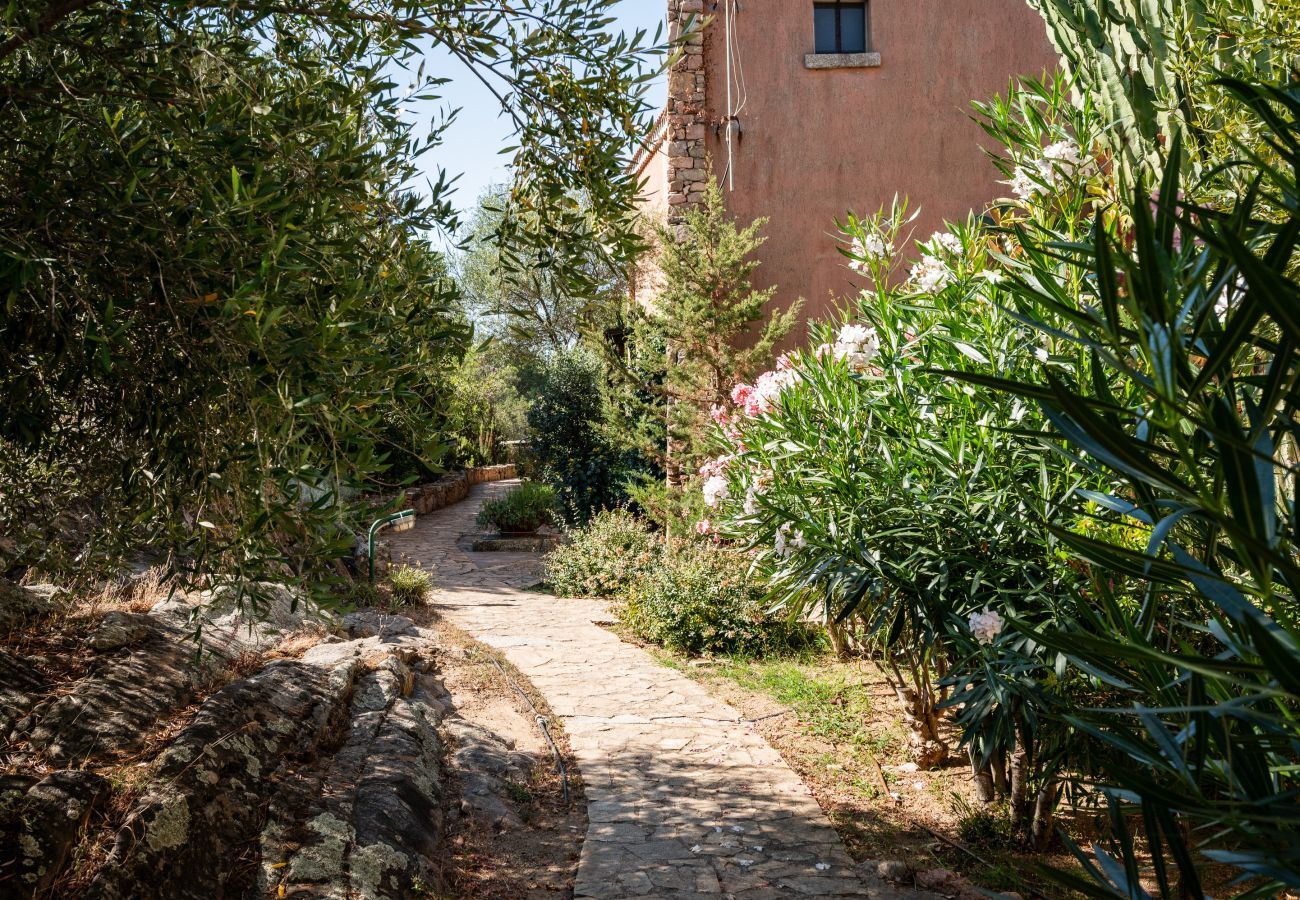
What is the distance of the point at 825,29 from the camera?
1205cm

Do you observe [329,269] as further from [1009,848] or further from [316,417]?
[1009,848]

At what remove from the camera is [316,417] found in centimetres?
276

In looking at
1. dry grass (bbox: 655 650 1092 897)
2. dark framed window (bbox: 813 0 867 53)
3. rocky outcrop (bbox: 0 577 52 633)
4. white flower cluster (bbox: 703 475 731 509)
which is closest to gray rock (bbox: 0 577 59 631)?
rocky outcrop (bbox: 0 577 52 633)

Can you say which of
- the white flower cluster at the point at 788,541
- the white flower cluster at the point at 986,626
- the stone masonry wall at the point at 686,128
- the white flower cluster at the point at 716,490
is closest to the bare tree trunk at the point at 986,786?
the white flower cluster at the point at 986,626

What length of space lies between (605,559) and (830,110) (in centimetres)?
636

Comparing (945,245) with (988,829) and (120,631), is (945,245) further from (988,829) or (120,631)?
(120,631)

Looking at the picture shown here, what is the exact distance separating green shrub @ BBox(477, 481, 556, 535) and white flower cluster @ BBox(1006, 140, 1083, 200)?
1276cm

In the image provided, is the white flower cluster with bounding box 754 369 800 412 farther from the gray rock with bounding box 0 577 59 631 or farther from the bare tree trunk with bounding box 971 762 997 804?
the gray rock with bounding box 0 577 59 631

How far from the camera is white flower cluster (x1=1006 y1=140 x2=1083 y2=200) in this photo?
13.2 ft

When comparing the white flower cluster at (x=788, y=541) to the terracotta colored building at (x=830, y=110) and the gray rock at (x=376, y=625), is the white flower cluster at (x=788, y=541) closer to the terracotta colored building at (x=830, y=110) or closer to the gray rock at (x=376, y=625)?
the gray rock at (x=376, y=625)

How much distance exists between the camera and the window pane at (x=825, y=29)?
39.5ft

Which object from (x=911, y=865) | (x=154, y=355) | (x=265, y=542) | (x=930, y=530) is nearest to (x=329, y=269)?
(x=154, y=355)

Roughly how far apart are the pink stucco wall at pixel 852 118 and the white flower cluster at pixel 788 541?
7.17 meters

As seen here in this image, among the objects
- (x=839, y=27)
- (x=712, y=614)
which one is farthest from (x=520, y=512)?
(x=839, y=27)
